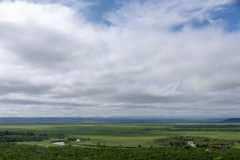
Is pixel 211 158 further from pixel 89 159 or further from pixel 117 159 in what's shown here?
pixel 89 159

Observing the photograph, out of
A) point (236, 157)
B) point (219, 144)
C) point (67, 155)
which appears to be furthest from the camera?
point (219, 144)

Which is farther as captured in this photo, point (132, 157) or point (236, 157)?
point (132, 157)

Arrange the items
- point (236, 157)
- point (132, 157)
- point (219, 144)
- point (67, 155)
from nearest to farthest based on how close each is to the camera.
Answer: point (236, 157)
point (132, 157)
point (67, 155)
point (219, 144)

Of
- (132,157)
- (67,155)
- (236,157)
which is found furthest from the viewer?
(67,155)

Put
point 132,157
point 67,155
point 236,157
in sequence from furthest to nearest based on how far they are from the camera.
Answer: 1. point 67,155
2. point 132,157
3. point 236,157

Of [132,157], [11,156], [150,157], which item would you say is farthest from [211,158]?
[11,156]

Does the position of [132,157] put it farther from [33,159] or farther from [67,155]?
[33,159]

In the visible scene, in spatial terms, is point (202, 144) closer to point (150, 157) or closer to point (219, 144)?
point (219, 144)

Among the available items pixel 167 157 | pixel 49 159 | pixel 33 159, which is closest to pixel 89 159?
pixel 49 159

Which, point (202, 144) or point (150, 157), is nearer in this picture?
point (150, 157)
